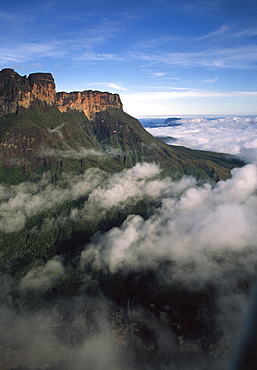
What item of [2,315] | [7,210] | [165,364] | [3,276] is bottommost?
[165,364]

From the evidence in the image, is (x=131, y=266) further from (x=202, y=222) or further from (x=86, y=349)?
(x=202, y=222)

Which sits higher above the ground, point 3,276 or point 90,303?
point 3,276

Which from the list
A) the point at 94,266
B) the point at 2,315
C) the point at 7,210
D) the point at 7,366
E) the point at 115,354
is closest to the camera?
the point at 7,366

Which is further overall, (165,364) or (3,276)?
(3,276)

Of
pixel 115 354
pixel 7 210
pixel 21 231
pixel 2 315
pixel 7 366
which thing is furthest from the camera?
pixel 7 210

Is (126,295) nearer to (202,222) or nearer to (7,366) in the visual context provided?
(7,366)

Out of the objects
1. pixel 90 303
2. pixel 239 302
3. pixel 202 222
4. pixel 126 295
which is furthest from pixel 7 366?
pixel 202 222

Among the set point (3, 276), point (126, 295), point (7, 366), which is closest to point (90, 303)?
point (126, 295)

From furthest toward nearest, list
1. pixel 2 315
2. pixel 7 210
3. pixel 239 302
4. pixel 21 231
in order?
pixel 7 210 < pixel 21 231 < pixel 239 302 < pixel 2 315

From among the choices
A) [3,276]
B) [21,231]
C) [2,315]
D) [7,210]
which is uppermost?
[7,210]
